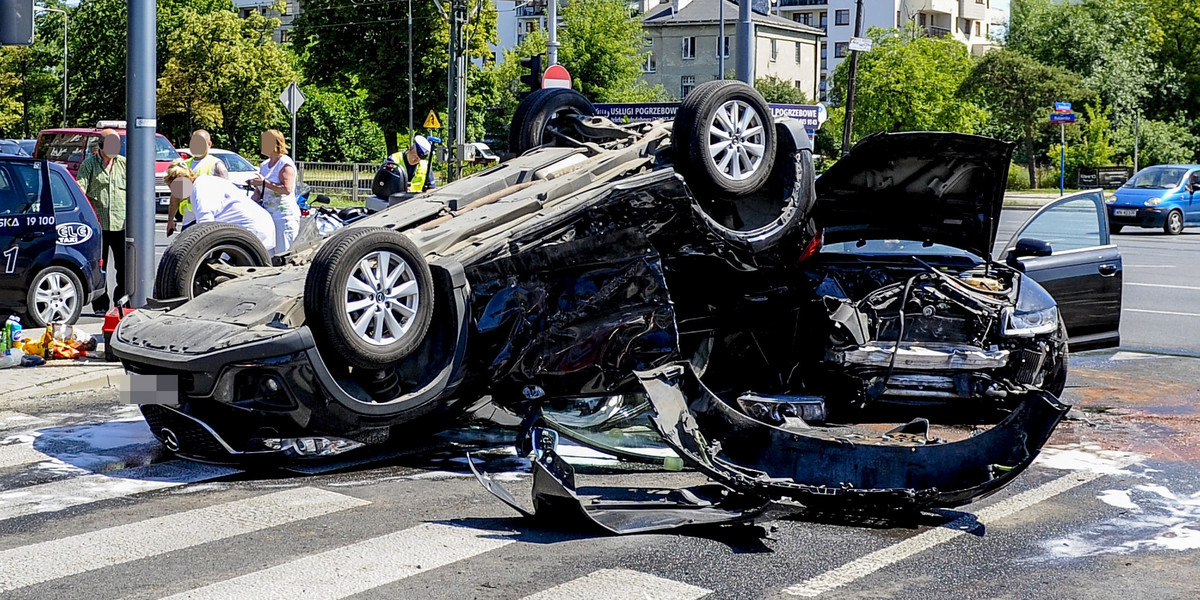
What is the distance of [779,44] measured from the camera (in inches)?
3644

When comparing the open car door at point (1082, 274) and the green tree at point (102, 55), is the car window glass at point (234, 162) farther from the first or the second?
the green tree at point (102, 55)

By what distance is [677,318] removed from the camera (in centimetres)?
792

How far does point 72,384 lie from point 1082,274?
305 inches

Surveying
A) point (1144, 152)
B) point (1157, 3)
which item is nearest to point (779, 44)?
point (1157, 3)

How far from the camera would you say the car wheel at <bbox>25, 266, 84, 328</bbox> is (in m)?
11.3

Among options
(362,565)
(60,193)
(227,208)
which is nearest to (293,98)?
(60,193)

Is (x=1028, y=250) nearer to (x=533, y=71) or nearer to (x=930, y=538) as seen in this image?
(x=930, y=538)

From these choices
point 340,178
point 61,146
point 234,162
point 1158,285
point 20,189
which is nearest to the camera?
point 20,189

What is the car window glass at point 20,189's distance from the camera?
11148mm

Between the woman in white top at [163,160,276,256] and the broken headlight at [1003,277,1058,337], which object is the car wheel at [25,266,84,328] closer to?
the woman in white top at [163,160,276,256]

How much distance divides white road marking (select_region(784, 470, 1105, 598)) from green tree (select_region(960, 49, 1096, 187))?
52.5m

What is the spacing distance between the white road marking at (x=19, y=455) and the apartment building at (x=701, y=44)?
7991 cm

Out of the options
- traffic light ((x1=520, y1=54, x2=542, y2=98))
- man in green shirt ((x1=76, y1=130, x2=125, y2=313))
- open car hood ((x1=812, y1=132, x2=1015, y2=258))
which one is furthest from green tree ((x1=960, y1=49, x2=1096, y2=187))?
open car hood ((x1=812, y1=132, x2=1015, y2=258))

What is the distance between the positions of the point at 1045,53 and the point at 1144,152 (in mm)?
9176
